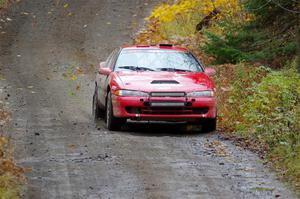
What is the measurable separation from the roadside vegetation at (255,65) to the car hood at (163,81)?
3.30ft

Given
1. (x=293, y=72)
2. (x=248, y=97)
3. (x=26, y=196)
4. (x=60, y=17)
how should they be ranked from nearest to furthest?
(x=26, y=196)
(x=248, y=97)
(x=293, y=72)
(x=60, y=17)

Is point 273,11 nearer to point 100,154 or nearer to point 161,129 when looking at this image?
point 161,129

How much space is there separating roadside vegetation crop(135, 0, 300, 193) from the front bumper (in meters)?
0.82

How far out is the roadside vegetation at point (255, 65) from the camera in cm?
1151

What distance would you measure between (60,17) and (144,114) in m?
20.0

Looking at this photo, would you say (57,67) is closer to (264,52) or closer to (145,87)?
(264,52)

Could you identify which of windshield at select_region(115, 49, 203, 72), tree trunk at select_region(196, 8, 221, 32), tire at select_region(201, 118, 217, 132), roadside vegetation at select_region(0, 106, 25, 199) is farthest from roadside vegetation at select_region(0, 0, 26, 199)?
tree trunk at select_region(196, 8, 221, 32)

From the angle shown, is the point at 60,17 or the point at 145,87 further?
the point at 60,17

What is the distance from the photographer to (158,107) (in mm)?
13125

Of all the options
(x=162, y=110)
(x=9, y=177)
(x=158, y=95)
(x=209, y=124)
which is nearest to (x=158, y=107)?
(x=162, y=110)

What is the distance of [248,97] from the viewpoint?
15172 millimetres

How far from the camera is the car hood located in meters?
13.2

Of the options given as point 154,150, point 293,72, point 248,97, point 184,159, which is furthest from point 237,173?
point 293,72

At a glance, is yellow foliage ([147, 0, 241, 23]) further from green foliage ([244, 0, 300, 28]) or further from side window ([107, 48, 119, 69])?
side window ([107, 48, 119, 69])
